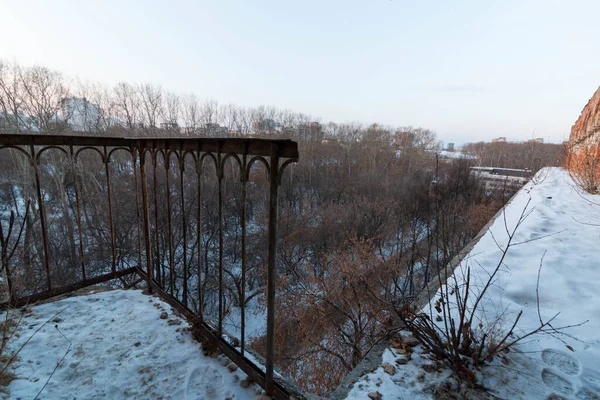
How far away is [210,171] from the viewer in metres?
23.7

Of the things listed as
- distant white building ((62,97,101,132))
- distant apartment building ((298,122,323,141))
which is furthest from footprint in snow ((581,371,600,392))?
distant apartment building ((298,122,323,141))

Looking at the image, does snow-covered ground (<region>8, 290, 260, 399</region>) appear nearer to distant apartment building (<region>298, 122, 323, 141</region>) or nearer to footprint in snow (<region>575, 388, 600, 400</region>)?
footprint in snow (<region>575, 388, 600, 400</region>)

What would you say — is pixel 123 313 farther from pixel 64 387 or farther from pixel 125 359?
pixel 64 387

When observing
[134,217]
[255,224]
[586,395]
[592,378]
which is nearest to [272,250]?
[586,395]

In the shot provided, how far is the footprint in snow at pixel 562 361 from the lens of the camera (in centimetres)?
193

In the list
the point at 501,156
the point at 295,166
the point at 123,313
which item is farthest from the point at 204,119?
the point at 501,156

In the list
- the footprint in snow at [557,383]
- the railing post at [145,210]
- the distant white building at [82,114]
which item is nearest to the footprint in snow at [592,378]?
the footprint in snow at [557,383]

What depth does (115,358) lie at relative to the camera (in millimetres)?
2029

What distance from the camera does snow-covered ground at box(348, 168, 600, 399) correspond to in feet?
5.96

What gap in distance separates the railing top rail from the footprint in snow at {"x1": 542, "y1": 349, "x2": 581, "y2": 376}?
234 cm

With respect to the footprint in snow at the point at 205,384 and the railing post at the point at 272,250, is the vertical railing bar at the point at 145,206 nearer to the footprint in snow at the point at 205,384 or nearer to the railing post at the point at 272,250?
the footprint in snow at the point at 205,384

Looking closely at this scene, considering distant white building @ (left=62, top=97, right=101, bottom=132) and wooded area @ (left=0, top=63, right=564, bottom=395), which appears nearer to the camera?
wooded area @ (left=0, top=63, right=564, bottom=395)

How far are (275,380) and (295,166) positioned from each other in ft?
93.2

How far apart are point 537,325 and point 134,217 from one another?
1755cm
